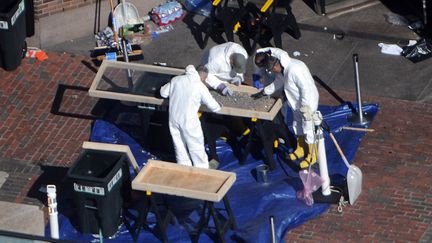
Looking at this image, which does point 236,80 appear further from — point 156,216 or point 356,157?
point 156,216

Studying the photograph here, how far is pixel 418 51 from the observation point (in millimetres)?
18969

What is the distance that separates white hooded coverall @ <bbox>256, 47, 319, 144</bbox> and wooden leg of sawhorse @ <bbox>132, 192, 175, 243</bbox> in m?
2.07

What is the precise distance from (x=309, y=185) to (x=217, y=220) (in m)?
1.49

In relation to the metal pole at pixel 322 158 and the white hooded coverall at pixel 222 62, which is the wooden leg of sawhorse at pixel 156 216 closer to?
the metal pole at pixel 322 158

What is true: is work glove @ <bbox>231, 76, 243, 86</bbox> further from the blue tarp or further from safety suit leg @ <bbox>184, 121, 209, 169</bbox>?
safety suit leg @ <bbox>184, 121, 209, 169</bbox>

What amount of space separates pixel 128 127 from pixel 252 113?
2166 millimetres

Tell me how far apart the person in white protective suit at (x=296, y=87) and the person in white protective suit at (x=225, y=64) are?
16.7 inches

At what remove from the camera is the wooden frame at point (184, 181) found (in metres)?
14.9

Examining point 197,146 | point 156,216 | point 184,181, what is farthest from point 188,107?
point 156,216

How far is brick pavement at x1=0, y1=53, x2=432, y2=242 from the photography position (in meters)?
15.7

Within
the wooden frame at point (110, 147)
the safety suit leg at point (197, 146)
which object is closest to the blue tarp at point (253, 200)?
the safety suit leg at point (197, 146)

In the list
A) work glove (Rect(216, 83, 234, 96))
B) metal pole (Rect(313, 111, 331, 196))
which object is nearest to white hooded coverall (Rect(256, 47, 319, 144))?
metal pole (Rect(313, 111, 331, 196))

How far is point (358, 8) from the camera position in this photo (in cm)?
2028

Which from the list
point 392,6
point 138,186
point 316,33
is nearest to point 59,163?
point 138,186
